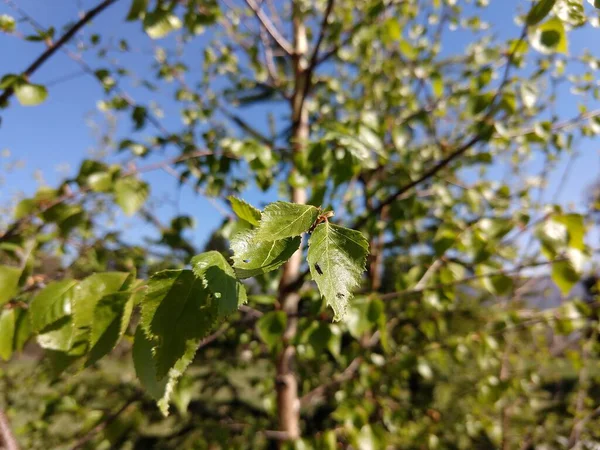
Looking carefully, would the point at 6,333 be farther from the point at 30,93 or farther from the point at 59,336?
the point at 30,93

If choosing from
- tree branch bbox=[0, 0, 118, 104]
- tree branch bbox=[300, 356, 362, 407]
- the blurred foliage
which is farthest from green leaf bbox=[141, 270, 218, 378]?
tree branch bbox=[300, 356, 362, 407]

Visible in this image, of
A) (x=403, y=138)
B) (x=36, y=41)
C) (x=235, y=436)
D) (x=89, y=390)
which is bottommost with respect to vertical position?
(x=235, y=436)

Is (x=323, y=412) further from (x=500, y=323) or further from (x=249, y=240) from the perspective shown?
(x=249, y=240)

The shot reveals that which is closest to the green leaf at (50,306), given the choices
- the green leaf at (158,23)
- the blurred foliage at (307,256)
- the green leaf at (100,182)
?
the blurred foliage at (307,256)

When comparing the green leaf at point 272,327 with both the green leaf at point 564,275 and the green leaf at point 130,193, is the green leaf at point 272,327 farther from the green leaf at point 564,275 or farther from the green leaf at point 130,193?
the green leaf at point 564,275

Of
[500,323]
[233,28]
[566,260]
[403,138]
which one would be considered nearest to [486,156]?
[403,138]

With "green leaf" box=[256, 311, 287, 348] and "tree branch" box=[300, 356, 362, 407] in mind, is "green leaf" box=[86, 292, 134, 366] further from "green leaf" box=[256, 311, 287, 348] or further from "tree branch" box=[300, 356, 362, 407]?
"tree branch" box=[300, 356, 362, 407]
